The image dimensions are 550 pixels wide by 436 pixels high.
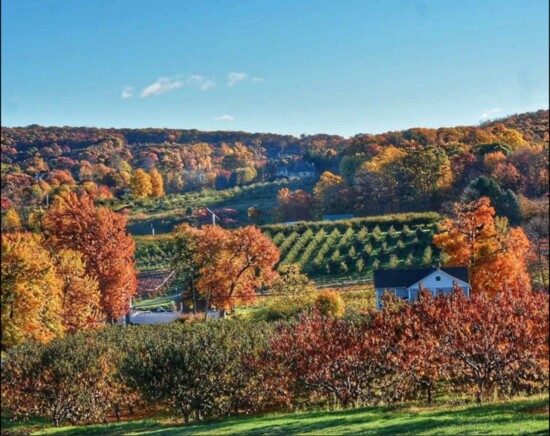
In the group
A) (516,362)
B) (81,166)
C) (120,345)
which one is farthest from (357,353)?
(81,166)

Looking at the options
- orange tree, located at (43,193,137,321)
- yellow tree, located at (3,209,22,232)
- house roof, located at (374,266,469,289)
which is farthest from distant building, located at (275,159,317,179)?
house roof, located at (374,266,469,289)

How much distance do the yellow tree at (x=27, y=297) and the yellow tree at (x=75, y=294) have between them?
214cm

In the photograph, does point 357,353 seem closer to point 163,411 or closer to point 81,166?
point 163,411

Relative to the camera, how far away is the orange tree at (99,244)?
2941 cm

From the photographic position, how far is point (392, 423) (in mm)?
10242

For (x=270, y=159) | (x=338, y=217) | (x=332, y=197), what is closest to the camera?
(x=338, y=217)

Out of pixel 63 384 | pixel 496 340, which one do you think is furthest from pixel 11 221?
pixel 496 340

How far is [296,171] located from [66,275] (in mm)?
55423

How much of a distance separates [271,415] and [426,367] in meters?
4.05

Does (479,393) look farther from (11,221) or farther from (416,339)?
(11,221)

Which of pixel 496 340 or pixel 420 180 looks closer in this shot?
pixel 496 340

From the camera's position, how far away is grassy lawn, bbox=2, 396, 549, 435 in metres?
8.85

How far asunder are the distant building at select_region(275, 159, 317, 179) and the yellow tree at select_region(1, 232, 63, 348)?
181 ft

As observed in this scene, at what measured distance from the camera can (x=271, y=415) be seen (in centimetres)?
1402
